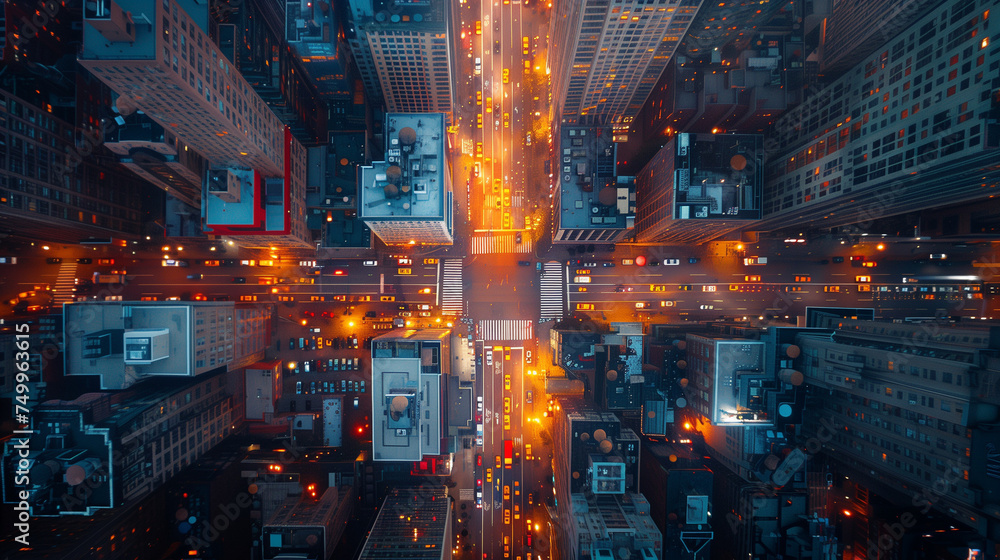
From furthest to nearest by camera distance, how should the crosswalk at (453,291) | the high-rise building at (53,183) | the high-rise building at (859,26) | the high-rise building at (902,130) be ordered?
the crosswalk at (453,291), the high-rise building at (53,183), the high-rise building at (859,26), the high-rise building at (902,130)

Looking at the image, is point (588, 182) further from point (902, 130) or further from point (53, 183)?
point (53, 183)

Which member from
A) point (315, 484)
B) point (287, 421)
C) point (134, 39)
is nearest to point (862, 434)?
point (315, 484)

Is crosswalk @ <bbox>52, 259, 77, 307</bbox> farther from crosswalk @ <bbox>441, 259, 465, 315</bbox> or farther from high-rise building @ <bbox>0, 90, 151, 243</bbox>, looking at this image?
crosswalk @ <bbox>441, 259, 465, 315</bbox>

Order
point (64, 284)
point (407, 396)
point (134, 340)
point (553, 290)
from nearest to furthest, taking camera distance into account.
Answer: point (134, 340)
point (407, 396)
point (64, 284)
point (553, 290)

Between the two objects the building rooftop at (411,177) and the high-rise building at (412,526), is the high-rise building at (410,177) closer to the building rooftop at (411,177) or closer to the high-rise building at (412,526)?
the building rooftop at (411,177)

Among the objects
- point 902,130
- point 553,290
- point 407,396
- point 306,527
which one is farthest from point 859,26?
point 306,527

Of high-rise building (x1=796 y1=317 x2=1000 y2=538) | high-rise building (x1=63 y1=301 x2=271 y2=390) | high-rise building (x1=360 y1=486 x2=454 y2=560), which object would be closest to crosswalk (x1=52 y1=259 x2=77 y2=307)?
high-rise building (x1=63 y1=301 x2=271 y2=390)

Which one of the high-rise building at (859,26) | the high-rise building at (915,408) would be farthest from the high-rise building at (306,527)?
the high-rise building at (859,26)
